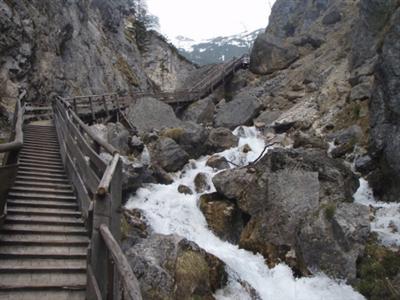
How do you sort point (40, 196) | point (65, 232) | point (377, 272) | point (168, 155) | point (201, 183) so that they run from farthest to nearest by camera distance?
1. point (168, 155)
2. point (201, 183)
3. point (377, 272)
4. point (40, 196)
5. point (65, 232)

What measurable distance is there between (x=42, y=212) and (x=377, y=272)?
1000cm

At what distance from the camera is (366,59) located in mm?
27625

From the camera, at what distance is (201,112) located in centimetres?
3416

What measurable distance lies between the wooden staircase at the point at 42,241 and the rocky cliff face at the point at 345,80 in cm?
1343

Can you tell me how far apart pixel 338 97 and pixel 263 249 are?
16.2m

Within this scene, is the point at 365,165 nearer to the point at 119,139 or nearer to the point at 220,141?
the point at 220,141

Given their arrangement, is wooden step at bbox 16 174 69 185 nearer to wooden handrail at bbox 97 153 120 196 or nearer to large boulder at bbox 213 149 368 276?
wooden handrail at bbox 97 153 120 196

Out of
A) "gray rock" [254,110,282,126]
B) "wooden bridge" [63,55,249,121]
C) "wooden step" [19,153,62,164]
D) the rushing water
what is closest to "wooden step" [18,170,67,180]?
"wooden step" [19,153,62,164]

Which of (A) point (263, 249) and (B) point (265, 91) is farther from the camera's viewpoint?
(B) point (265, 91)

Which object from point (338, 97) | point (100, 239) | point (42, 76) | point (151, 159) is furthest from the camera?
point (42, 76)

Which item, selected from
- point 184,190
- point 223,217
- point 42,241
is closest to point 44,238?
point 42,241

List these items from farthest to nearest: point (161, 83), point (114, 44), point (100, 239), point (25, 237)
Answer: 1. point (161, 83)
2. point (114, 44)
3. point (25, 237)
4. point (100, 239)

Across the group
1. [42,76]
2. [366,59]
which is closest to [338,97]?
[366,59]

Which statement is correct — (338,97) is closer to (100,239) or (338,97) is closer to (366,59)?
(366,59)
